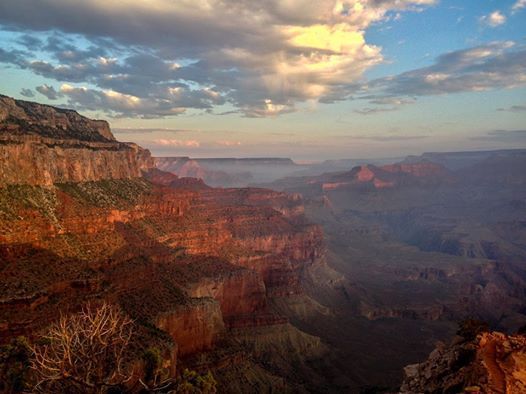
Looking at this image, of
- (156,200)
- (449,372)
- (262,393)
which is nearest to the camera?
(449,372)

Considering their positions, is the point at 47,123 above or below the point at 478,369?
above

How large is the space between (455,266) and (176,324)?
117276 millimetres

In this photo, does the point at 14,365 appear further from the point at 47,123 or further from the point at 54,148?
the point at 47,123

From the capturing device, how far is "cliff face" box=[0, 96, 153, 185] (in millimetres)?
56656

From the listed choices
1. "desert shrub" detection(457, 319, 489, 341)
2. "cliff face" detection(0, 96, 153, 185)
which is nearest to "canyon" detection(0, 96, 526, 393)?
"cliff face" detection(0, 96, 153, 185)

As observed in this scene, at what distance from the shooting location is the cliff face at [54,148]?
56656 millimetres

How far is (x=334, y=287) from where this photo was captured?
5025 inches

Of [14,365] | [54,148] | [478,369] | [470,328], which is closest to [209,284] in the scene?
[54,148]

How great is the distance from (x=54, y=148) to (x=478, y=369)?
60414 mm

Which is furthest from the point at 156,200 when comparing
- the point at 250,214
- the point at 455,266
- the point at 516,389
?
the point at 455,266

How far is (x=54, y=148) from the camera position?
65.1m

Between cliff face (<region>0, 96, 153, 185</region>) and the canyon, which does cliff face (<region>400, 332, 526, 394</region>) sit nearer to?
the canyon

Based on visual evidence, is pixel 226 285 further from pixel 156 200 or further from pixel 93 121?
pixel 93 121

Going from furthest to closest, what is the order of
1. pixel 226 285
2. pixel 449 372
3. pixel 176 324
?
pixel 226 285
pixel 176 324
pixel 449 372
